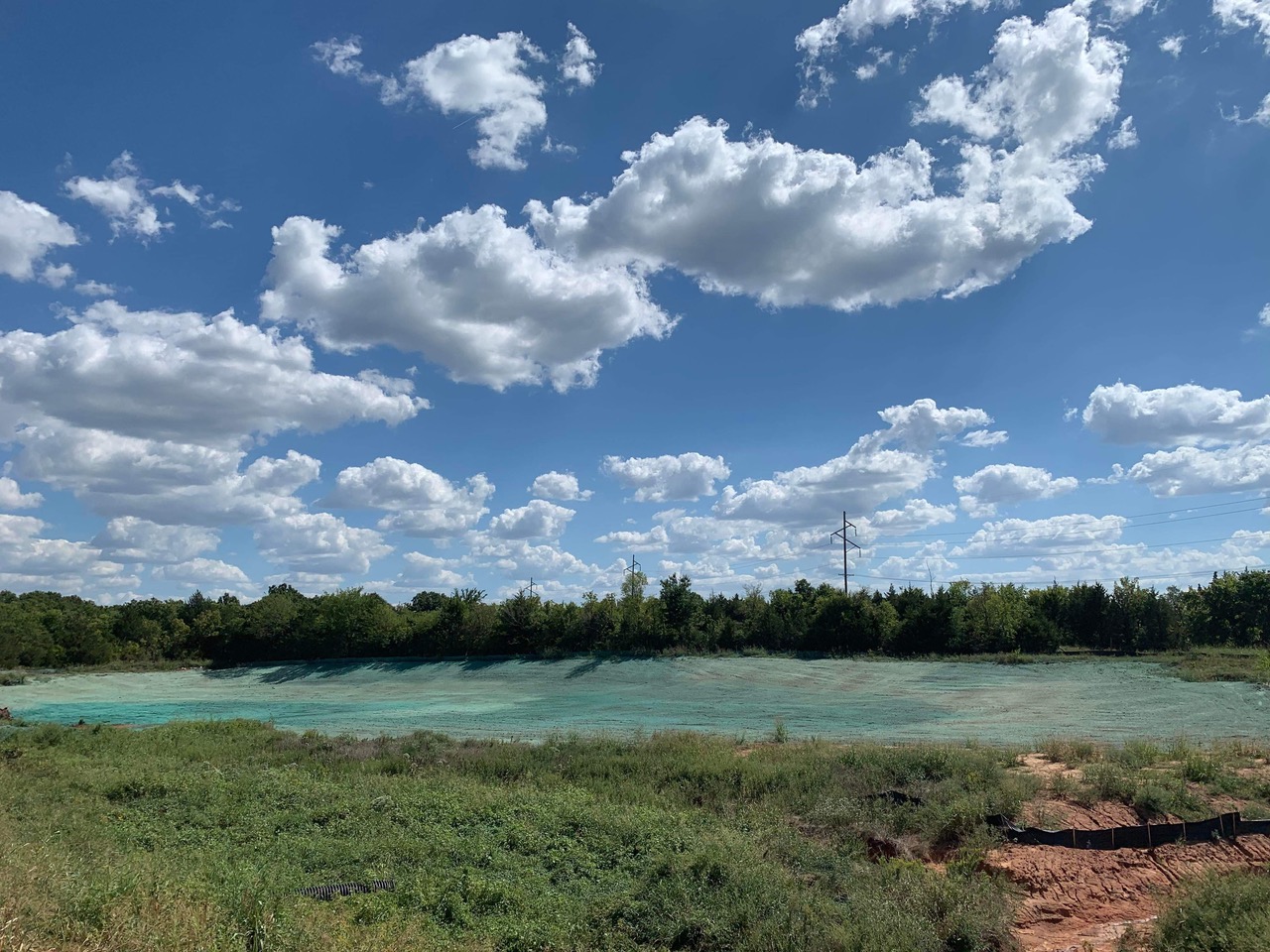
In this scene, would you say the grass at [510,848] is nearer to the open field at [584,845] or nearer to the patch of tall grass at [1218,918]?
the open field at [584,845]

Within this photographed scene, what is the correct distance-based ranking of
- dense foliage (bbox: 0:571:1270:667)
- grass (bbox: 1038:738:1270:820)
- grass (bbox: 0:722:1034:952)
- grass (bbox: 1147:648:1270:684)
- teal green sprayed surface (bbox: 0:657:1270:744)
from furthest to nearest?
dense foliage (bbox: 0:571:1270:667) < grass (bbox: 1147:648:1270:684) < teal green sprayed surface (bbox: 0:657:1270:744) < grass (bbox: 1038:738:1270:820) < grass (bbox: 0:722:1034:952)

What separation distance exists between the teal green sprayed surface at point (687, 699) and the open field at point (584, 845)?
7119mm

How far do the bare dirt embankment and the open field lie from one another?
5cm

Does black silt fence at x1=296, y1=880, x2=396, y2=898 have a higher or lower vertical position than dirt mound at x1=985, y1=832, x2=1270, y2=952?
higher

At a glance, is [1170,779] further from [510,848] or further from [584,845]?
[510,848]

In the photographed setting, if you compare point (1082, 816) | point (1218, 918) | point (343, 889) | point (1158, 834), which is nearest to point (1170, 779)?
point (1082, 816)

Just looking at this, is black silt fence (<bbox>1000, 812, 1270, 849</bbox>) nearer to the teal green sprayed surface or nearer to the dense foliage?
the teal green sprayed surface

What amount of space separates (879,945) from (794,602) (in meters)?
55.4

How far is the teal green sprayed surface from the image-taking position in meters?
26.5

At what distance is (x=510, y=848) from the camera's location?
1234 cm

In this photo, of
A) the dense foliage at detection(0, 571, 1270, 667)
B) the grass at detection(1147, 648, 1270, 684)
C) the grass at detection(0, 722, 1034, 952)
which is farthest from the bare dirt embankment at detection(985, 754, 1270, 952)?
the dense foliage at detection(0, 571, 1270, 667)

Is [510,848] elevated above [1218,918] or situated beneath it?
situated beneath

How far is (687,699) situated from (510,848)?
2787cm

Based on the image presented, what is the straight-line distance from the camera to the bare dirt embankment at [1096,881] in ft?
34.4
